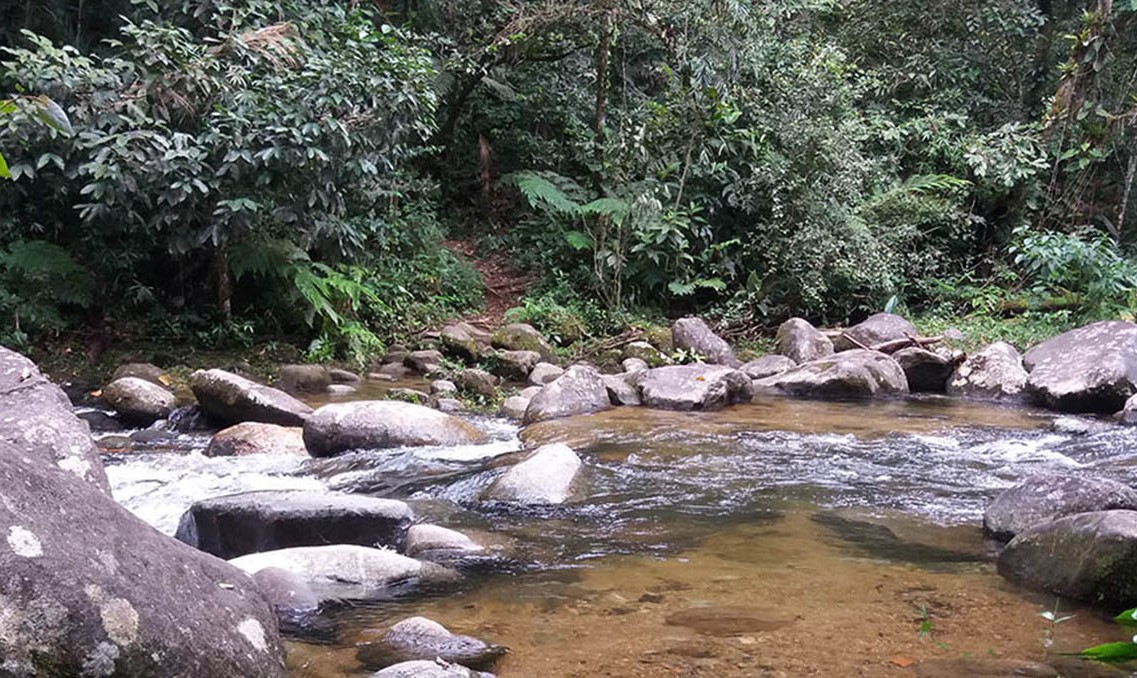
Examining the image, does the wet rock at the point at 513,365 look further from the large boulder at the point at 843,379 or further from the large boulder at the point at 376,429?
the large boulder at the point at 376,429

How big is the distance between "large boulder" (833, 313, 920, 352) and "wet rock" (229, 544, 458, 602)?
297 inches

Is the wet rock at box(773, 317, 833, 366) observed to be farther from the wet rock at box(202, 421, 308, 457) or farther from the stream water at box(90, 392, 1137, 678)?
the wet rock at box(202, 421, 308, 457)

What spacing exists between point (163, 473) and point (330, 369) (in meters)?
3.53

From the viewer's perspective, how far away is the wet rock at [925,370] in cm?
938

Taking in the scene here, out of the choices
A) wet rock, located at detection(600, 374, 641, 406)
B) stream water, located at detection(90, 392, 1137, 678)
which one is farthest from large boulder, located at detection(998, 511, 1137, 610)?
wet rock, located at detection(600, 374, 641, 406)

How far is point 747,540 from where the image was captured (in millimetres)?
4203

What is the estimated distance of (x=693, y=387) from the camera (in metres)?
7.98

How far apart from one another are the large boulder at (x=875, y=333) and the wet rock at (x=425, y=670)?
8.34 meters

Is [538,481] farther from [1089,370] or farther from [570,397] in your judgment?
[1089,370]

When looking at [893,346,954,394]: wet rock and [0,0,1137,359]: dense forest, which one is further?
[893,346,954,394]: wet rock

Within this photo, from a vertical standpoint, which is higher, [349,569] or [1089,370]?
[1089,370]

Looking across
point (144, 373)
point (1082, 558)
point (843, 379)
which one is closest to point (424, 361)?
point (144, 373)

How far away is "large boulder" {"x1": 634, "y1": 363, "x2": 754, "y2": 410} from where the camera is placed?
26.0ft

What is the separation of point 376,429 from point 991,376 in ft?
20.2
